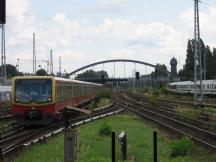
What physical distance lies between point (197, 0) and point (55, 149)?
32773 mm

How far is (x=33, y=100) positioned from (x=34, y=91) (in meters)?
0.45

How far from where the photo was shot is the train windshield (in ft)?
89.8

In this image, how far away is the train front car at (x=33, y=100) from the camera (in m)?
27.1

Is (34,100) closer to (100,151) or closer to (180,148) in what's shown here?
(100,151)

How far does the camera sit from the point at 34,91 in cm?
2742

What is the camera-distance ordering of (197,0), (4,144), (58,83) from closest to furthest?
1. (4,144)
2. (58,83)
3. (197,0)

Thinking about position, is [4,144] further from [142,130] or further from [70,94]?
[70,94]

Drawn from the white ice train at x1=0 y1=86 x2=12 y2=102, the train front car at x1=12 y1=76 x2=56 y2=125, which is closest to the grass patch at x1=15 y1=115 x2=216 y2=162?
the train front car at x1=12 y1=76 x2=56 y2=125

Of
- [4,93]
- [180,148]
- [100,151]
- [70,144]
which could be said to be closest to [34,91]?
[100,151]

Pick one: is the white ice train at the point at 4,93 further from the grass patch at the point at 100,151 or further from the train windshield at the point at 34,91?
the grass patch at the point at 100,151

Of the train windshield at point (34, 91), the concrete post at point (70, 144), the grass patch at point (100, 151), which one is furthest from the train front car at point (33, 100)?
the concrete post at point (70, 144)

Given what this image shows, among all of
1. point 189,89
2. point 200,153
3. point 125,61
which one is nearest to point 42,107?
point 200,153

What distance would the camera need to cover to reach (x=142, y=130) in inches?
1061

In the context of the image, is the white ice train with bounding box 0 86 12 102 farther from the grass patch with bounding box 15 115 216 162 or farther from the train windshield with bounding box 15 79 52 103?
the grass patch with bounding box 15 115 216 162
